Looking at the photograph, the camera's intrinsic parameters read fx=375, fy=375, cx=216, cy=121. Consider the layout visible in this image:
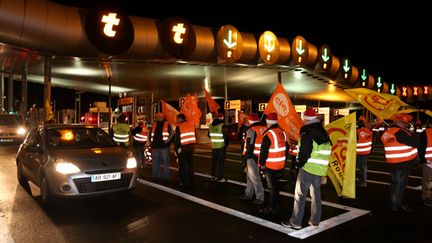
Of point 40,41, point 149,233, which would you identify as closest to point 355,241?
point 149,233

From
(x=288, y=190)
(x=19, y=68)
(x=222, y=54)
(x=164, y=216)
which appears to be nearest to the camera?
(x=164, y=216)

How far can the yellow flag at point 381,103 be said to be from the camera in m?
7.05

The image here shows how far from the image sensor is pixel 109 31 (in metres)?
14.6

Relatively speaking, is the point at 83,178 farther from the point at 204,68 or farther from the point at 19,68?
the point at 19,68

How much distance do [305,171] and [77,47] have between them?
39.0ft

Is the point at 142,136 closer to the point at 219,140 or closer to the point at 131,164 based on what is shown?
the point at 219,140

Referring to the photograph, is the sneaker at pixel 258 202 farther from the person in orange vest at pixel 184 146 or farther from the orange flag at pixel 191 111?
the orange flag at pixel 191 111

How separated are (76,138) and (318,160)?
17.2 feet

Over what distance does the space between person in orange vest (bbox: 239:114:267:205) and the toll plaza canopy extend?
915 cm

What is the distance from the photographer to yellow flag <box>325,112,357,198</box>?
22.4 ft

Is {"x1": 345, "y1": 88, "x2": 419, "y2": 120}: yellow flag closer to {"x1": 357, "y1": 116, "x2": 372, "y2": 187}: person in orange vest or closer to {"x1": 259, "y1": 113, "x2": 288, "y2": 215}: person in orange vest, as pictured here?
{"x1": 259, "y1": 113, "x2": 288, "y2": 215}: person in orange vest

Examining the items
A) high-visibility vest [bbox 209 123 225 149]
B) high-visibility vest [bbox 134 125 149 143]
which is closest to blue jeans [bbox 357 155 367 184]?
high-visibility vest [bbox 209 123 225 149]

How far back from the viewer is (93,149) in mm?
7449

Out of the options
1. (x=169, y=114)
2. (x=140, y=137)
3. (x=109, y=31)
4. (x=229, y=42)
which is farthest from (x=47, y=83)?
(x=169, y=114)
